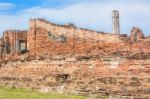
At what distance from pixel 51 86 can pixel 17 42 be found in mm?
6341

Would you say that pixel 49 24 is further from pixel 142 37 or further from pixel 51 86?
pixel 142 37

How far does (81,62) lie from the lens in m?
18.0

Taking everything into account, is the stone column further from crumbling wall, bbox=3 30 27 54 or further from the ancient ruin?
crumbling wall, bbox=3 30 27 54

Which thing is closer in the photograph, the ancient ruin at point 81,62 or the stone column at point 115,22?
the ancient ruin at point 81,62

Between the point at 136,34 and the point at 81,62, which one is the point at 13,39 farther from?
the point at 136,34

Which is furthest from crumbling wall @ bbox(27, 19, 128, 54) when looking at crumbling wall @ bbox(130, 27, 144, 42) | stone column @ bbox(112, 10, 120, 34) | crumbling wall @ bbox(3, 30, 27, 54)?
stone column @ bbox(112, 10, 120, 34)

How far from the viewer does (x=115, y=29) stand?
74.0 feet

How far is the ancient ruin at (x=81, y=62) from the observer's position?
52.1 ft

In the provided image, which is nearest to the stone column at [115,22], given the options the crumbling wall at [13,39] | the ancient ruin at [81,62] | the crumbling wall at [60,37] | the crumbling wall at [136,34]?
the ancient ruin at [81,62]

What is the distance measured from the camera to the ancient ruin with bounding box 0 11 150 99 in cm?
1588

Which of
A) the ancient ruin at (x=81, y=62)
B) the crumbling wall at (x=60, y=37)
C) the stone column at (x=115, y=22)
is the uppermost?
the stone column at (x=115, y=22)

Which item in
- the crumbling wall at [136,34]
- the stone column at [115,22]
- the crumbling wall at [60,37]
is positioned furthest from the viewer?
the stone column at [115,22]

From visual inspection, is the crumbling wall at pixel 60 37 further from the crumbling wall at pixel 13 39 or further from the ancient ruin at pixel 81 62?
the crumbling wall at pixel 13 39

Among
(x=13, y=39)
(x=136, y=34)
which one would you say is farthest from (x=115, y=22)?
(x=13, y=39)
